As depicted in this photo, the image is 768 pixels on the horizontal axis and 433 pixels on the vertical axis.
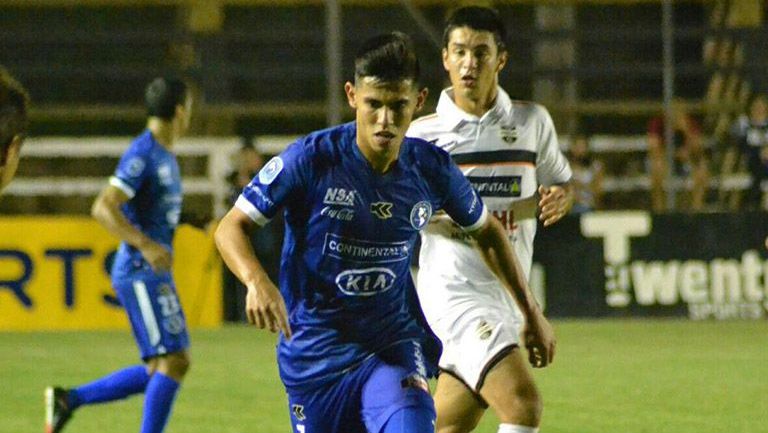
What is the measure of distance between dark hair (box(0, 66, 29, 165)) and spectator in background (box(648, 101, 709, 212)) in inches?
593

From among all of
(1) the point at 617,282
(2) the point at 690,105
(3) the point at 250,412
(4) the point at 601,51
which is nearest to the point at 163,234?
(3) the point at 250,412

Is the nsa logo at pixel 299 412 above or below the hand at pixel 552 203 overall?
below

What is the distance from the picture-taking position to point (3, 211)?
774 inches

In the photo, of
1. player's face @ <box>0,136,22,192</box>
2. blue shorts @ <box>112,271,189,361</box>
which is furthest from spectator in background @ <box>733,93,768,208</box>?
player's face @ <box>0,136,22,192</box>

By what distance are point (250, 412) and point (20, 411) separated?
4.87 ft

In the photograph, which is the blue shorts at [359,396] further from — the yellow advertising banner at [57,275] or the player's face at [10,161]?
the yellow advertising banner at [57,275]

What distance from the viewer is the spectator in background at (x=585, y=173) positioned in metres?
18.8

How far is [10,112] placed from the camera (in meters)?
3.66

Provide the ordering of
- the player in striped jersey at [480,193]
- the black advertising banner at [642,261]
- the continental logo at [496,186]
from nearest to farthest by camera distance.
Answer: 1. the player in striped jersey at [480,193]
2. the continental logo at [496,186]
3. the black advertising banner at [642,261]

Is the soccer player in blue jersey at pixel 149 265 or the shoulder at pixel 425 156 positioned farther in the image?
→ the soccer player in blue jersey at pixel 149 265

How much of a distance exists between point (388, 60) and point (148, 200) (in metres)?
3.63

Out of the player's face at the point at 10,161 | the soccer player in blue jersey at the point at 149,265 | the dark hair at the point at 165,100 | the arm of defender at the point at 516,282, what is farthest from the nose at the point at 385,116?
the dark hair at the point at 165,100

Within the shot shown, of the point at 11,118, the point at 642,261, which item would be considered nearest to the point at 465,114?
the point at 11,118

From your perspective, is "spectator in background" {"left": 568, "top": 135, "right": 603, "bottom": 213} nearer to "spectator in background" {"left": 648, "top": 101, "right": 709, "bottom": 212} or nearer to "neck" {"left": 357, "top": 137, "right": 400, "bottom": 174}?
"spectator in background" {"left": 648, "top": 101, "right": 709, "bottom": 212}
